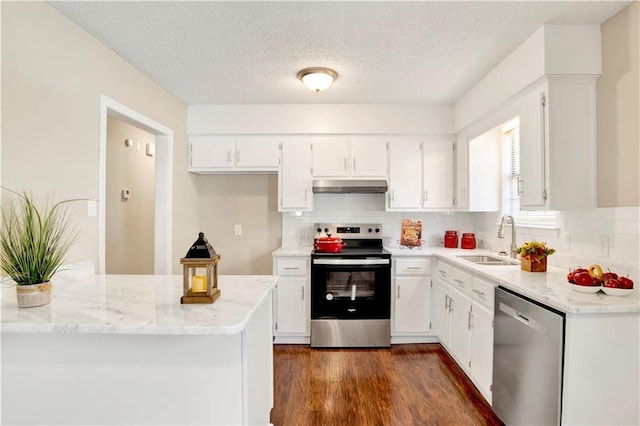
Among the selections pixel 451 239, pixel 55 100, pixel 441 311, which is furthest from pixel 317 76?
pixel 441 311

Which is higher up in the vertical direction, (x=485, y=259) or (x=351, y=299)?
(x=485, y=259)

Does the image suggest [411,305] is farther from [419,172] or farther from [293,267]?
[419,172]

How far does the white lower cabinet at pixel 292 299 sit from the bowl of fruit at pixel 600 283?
7.14ft

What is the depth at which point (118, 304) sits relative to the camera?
4.58 feet

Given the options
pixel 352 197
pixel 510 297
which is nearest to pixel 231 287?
pixel 510 297

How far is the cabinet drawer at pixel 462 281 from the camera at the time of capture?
2.52m

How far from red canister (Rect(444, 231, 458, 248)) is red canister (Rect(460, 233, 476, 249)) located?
0.28 feet

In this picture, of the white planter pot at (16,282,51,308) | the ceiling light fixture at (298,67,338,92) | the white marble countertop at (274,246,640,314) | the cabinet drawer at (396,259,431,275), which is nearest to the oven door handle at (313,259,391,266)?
the cabinet drawer at (396,259,431,275)

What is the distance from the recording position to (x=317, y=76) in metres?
2.59

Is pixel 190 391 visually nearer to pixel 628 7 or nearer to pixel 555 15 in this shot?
pixel 555 15

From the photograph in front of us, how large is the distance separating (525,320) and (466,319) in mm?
812

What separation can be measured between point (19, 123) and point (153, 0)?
37.2 inches

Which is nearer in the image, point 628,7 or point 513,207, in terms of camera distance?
point 628,7

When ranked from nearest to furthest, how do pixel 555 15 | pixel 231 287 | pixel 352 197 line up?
pixel 231 287, pixel 555 15, pixel 352 197
